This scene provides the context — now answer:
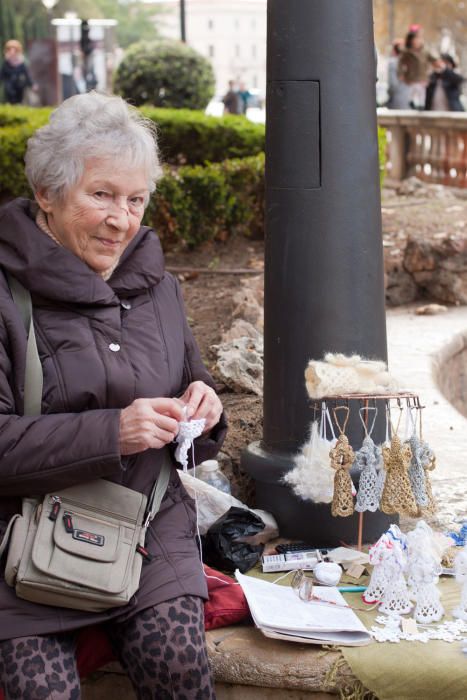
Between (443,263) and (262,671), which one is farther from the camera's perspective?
(443,263)

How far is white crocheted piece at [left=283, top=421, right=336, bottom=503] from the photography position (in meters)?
3.65

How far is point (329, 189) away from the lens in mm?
3826

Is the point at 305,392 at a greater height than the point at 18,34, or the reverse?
the point at 18,34

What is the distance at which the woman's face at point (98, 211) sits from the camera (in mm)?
3072

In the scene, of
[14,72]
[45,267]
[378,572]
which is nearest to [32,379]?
[45,267]

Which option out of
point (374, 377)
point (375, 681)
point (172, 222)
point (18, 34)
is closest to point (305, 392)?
point (374, 377)

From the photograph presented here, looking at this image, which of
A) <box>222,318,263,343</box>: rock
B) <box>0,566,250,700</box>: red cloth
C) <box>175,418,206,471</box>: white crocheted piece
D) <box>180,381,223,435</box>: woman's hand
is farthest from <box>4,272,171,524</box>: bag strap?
<box>222,318,263,343</box>: rock

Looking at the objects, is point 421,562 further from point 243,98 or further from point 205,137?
point 243,98

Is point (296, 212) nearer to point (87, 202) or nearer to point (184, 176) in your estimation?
point (87, 202)

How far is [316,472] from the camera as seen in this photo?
3668 mm

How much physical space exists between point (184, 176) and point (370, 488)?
5.63m

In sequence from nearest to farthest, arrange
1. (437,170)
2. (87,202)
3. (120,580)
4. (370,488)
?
(120,580)
(87,202)
(370,488)
(437,170)

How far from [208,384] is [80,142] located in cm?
88

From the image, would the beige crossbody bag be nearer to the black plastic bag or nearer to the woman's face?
the woman's face
